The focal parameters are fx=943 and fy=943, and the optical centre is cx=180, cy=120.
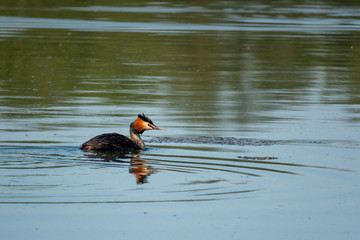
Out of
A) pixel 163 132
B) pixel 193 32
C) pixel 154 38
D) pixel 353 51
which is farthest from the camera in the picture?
pixel 193 32

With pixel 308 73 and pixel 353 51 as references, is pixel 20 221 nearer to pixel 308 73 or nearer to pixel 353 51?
pixel 308 73

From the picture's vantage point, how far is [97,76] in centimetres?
2514

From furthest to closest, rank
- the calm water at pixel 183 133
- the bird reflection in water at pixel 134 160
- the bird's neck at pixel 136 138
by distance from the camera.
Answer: the bird's neck at pixel 136 138, the bird reflection in water at pixel 134 160, the calm water at pixel 183 133

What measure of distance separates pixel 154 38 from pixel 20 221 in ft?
87.9

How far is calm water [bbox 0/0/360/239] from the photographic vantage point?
9.20 metres

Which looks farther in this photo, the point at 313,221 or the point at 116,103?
the point at 116,103

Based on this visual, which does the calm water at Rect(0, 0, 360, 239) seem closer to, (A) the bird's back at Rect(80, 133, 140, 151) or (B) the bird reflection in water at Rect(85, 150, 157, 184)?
(B) the bird reflection in water at Rect(85, 150, 157, 184)

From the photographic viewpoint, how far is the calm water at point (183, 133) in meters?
9.20

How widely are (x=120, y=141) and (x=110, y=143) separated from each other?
1.06 ft

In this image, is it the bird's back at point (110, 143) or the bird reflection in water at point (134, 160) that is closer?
the bird reflection in water at point (134, 160)

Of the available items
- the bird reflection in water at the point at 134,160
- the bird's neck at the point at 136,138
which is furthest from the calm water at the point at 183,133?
the bird's neck at the point at 136,138

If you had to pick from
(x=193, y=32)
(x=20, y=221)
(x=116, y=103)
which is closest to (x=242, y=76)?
(x=116, y=103)

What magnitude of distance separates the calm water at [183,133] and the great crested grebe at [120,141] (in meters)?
0.23

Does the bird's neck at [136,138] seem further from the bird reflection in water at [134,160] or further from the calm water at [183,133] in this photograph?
the bird reflection in water at [134,160]
